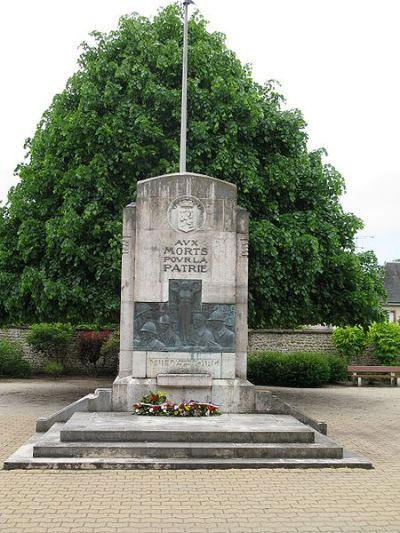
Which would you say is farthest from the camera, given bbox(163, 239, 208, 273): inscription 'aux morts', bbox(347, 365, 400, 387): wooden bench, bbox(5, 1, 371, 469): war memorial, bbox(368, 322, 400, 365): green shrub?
bbox(368, 322, 400, 365): green shrub

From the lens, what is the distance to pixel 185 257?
1252cm

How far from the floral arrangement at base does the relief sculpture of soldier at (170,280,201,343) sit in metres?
1.18

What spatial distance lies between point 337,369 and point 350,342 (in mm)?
1751

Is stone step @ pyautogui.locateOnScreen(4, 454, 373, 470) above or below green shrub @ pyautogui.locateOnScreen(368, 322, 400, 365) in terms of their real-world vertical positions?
below

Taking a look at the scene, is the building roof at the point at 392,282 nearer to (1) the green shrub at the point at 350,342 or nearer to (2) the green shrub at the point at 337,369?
(1) the green shrub at the point at 350,342

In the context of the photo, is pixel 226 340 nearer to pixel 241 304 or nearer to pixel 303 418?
pixel 241 304

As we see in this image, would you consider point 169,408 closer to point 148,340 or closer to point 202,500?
point 148,340

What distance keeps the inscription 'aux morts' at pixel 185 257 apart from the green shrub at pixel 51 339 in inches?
656

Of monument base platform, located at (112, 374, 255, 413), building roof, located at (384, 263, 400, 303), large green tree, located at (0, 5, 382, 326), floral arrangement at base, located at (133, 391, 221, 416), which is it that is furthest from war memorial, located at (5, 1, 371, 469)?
building roof, located at (384, 263, 400, 303)

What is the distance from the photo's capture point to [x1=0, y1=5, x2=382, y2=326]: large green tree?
52.3ft

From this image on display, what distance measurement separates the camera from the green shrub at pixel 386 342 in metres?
28.1

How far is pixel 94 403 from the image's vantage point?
11.9 meters

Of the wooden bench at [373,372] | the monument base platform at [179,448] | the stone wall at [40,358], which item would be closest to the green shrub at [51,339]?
the stone wall at [40,358]

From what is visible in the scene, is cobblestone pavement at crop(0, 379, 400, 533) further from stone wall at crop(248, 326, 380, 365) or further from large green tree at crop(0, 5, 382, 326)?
stone wall at crop(248, 326, 380, 365)
